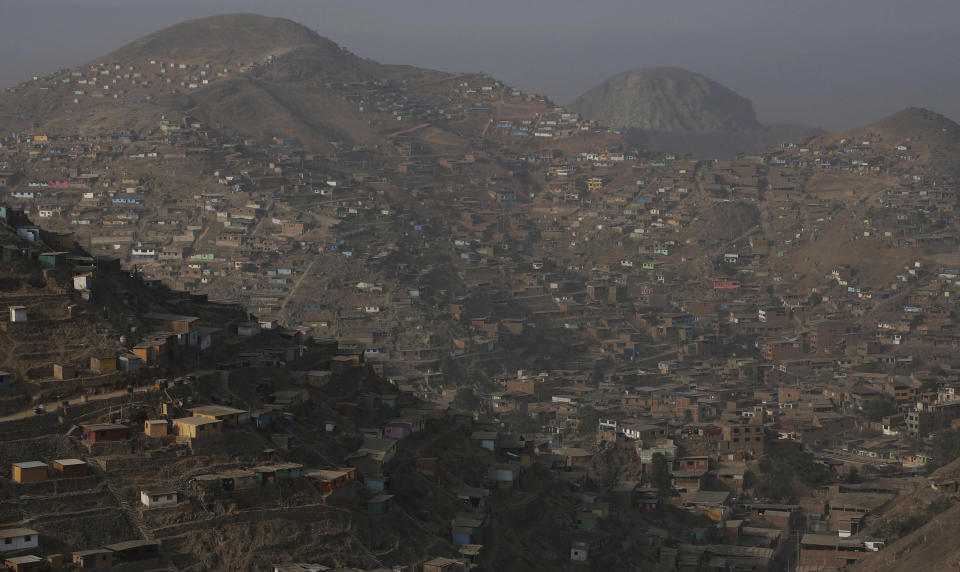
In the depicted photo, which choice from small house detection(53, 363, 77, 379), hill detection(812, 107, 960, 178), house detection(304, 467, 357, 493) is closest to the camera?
house detection(304, 467, 357, 493)

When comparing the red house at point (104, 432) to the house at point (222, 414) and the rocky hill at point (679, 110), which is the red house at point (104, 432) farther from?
the rocky hill at point (679, 110)

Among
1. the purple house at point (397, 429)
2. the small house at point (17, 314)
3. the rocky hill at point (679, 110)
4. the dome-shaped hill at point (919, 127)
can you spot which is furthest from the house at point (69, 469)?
the rocky hill at point (679, 110)

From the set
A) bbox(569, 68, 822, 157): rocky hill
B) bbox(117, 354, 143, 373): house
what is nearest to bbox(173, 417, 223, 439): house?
bbox(117, 354, 143, 373): house

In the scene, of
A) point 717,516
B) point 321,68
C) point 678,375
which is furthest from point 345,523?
point 321,68

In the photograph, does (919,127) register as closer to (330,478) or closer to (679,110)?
(679,110)

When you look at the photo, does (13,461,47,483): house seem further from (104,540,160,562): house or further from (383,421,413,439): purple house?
(383,421,413,439): purple house

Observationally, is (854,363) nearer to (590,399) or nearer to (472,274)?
(590,399)
